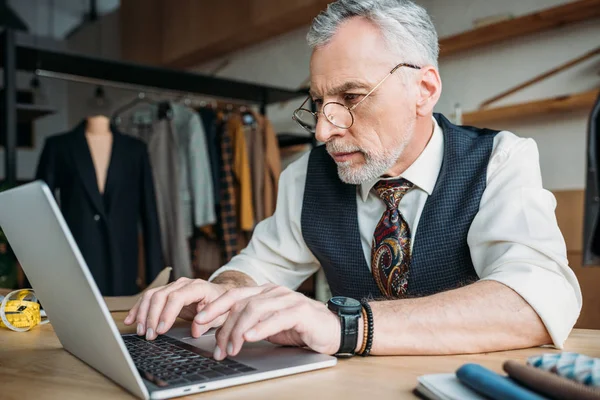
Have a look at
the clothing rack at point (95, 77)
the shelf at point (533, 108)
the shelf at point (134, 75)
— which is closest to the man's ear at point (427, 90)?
the shelf at point (533, 108)

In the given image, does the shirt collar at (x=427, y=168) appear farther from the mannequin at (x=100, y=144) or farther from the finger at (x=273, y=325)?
the mannequin at (x=100, y=144)

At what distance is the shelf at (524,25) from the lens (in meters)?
2.82

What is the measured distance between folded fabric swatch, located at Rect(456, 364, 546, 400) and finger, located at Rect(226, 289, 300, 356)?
27cm

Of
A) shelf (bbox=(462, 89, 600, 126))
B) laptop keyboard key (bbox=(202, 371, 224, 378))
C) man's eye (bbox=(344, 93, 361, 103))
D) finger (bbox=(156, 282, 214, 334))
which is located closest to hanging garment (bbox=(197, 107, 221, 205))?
shelf (bbox=(462, 89, 600, 126))

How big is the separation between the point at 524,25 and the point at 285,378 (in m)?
2.88

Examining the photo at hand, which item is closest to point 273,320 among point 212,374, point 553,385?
point 212,374

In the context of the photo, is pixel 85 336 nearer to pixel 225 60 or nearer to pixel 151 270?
pixel 151 270

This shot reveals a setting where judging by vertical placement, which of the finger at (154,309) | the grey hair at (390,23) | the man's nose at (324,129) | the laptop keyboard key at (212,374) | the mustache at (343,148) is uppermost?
the grey hair at (390,23)

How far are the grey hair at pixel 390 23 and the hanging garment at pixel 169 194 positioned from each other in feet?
8.28

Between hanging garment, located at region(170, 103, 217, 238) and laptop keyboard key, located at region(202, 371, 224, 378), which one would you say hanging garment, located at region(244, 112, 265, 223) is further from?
laptop keyboard key, located at region(202, 371, 224, 378)

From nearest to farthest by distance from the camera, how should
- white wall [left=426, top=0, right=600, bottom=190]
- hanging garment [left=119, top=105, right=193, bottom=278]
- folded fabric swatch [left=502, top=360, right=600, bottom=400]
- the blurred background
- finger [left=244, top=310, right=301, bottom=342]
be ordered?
folded fabric swatch [left=502, top=360, right=600, bottom=400] < finger [left=244, top=310, right=301, bottom=342] < the blurred background < white wall [left=426, top=0, right=600, bottom=190] < hanging garment [left=119, top=105, right=193, bottom=278]

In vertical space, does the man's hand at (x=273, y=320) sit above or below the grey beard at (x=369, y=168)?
below

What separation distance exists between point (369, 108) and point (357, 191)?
0.24 meters

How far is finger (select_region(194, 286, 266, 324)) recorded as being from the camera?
0.84 metres
